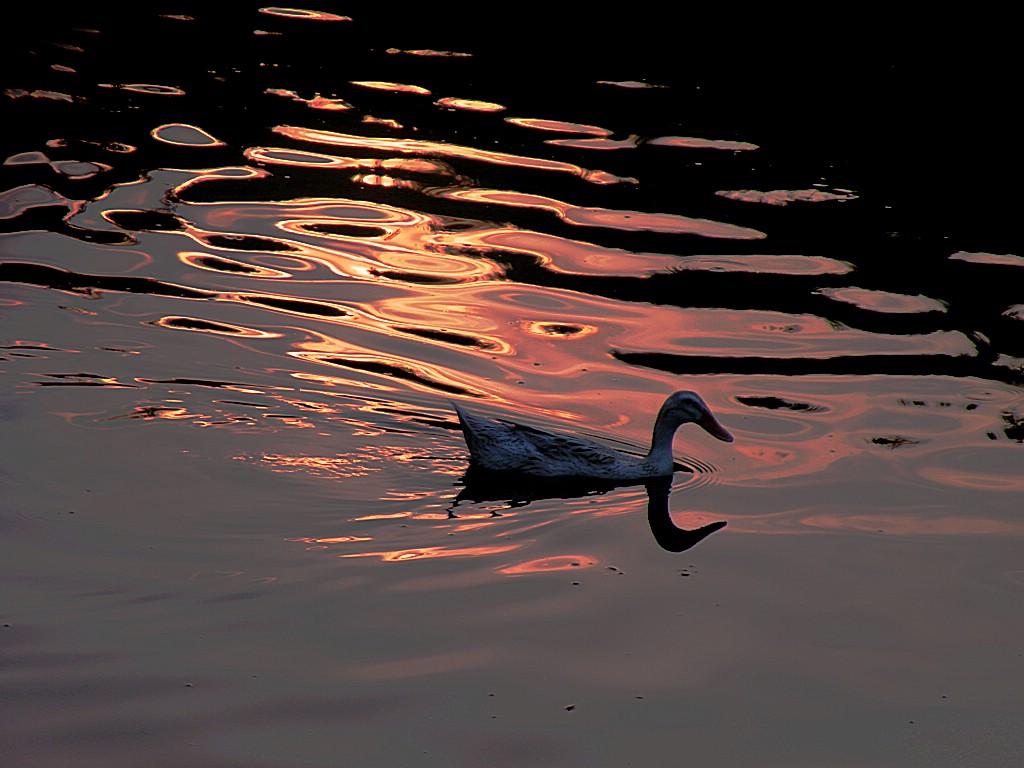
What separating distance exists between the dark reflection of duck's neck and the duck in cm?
28

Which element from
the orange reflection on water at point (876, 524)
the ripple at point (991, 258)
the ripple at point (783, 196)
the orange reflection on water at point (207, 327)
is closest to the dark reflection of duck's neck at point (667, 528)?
the orange reflection on water at point (876, 524)

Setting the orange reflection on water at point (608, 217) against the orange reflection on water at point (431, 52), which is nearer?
the orange reflection on water at point (608, 217)

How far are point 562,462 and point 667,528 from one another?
108 centimetres

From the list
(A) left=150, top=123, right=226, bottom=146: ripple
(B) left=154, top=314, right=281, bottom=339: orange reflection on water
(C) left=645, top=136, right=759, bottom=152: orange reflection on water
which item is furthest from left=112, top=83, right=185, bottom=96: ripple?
(B) left=154, top=314, right=281, bottom=339: orange reflection on water

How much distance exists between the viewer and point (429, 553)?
880 cm

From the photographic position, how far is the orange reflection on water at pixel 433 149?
18531 mm

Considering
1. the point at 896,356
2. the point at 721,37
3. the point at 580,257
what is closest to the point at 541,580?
the point at 896,356

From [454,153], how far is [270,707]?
41.8 ft

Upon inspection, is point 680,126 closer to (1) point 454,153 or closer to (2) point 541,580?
(1) point 454,153

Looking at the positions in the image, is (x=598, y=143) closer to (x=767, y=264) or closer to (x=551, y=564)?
(x=767, y=264)

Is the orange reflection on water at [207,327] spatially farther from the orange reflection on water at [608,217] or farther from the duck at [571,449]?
the orange reflection on water at [608,217]

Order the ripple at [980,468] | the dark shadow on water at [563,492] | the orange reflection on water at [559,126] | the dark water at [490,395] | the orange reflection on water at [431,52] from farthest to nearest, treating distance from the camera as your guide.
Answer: the orange reflection on water at [431,52] → the orange reflection on water at [559,126] → the ripple at [980,468] → the dark shadow on water at [563,492] → the dark water at [490,395]

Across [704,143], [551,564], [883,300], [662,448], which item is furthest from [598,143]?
[551,564]

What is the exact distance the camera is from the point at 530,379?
12.3m
